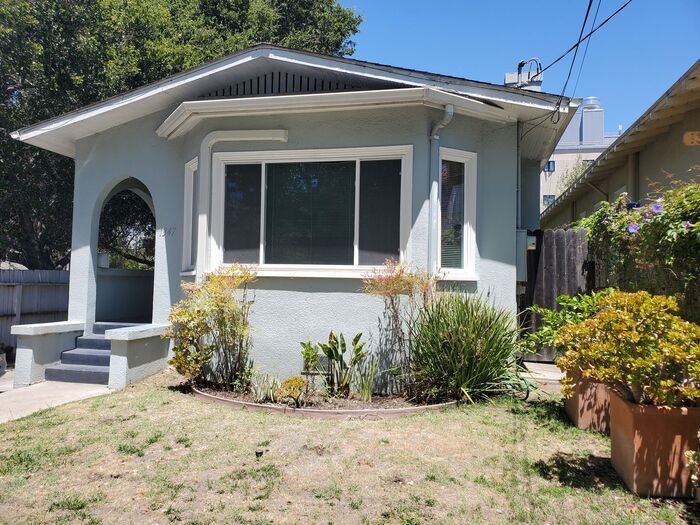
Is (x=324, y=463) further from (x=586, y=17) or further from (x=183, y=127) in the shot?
(x=586, y=17)

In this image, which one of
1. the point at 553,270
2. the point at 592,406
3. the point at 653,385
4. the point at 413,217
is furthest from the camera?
the point at 553,270

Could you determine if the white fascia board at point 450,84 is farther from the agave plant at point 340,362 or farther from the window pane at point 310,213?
the agave plant at point 340,362

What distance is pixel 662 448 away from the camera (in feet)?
11.7

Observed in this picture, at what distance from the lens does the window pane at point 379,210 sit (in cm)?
670

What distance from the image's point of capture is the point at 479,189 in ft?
23.2

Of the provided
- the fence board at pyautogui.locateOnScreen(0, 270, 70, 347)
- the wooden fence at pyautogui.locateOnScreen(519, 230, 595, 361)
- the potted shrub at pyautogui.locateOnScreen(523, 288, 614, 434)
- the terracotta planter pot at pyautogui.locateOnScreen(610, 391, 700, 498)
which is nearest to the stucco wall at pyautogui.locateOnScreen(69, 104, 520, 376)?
the wooden fence at pyautogui.locateOnScreen(519, 230, 595, 361)

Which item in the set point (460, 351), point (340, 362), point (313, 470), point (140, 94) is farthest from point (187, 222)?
point (313, 470)

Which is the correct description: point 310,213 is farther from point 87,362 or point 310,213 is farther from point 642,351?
point 642,351

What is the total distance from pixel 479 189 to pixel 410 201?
1180mm

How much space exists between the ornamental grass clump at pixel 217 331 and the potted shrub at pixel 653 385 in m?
4.33

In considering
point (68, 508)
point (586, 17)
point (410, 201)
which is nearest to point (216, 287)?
point (410, 201)

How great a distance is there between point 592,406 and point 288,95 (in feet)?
16.7

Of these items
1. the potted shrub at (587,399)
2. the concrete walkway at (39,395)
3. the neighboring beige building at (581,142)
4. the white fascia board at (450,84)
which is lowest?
the concrete walkway at (39,395)

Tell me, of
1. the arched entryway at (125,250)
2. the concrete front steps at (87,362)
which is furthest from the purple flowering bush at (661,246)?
the arched entryway at (125,250)
